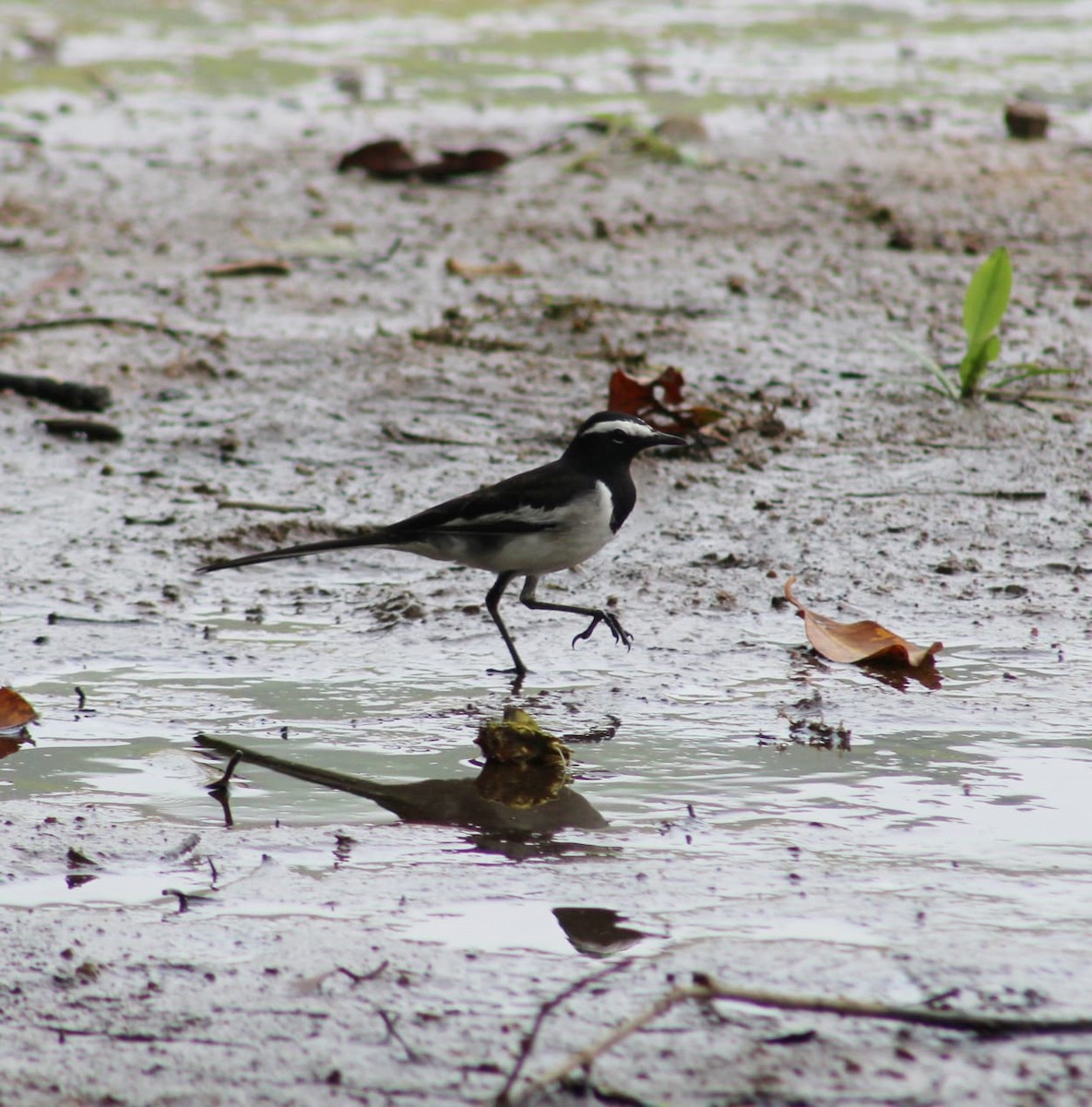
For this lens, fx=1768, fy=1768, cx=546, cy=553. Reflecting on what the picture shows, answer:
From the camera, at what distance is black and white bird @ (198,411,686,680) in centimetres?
521

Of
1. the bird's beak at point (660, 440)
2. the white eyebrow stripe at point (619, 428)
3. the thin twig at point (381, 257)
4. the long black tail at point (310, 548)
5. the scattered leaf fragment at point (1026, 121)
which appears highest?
the scattered leaf fragment at point (1026, 121)

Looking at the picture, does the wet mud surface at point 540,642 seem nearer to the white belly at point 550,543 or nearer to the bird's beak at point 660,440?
the white belly at point 550,543

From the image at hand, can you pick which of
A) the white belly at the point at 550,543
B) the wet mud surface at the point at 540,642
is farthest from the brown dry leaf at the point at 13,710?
the white belly at the point at 550,543

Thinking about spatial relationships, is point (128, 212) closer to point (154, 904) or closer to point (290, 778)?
point (290, 778)

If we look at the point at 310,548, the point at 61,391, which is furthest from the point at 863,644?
the point at 61,391

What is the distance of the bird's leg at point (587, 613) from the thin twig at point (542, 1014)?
6.29 feet

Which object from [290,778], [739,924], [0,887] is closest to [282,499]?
[290,778]

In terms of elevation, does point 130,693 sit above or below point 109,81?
below

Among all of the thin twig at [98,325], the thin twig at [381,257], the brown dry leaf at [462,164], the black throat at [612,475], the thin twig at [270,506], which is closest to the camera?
the black throat at [612,475]

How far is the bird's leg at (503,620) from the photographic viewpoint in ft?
16.7

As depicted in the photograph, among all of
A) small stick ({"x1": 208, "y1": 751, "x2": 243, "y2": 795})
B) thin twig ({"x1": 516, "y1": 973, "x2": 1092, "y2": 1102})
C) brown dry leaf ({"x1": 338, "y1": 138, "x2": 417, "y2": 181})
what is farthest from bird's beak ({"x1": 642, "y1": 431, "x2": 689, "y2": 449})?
brown dry leaf ({"x1": 338, "y1": 138, "x2": 417, "y2": 181})

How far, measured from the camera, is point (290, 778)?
429 cm

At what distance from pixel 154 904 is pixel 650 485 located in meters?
3.32

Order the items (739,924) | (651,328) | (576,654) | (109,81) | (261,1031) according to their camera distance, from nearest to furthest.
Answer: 1. (261,1031)
2. (739,924)
3. (576,654)
4. (651,328)
5. (109,81)
